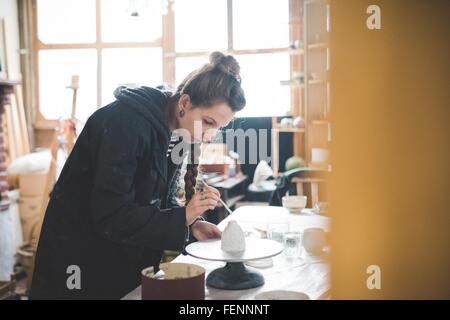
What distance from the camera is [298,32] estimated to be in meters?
4.61

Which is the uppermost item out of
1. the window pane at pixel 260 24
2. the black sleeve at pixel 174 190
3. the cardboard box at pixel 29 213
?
the window pane at pixel 260 24

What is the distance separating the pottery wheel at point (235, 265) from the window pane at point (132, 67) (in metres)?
3.70

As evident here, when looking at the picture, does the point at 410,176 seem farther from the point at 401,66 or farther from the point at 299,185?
the point at 299,185

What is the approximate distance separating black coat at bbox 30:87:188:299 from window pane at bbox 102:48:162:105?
11.4 ft

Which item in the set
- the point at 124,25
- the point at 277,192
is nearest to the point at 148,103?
the point at 277,192

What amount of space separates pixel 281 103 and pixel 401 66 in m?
4.00

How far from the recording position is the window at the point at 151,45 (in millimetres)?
4738

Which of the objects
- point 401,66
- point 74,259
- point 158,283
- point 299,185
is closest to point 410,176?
point 401,66

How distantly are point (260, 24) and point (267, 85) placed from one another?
58 cm

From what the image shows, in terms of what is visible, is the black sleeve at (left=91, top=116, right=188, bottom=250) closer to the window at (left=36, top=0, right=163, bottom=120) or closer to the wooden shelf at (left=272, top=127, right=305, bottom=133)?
the wooden shelf at (left=272, top=127, right=305, bottom=133)

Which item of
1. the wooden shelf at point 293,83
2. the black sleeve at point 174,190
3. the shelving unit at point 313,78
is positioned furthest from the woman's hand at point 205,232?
the wooden shelf at point 293,83

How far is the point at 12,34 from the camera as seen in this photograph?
4.75 meters

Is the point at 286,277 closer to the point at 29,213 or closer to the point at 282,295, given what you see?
the point at 282,295

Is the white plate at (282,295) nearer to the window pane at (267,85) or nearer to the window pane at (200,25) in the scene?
the window pane at (267,85)
